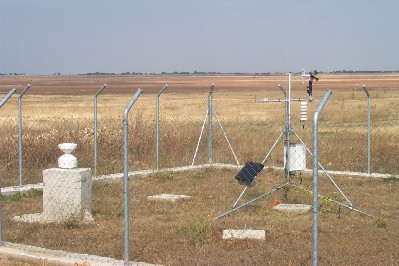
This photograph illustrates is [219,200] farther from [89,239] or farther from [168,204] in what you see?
[89,239]

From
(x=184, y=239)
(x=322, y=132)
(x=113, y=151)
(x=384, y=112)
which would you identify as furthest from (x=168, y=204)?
(x=384, y=112)

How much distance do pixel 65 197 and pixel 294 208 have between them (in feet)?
12.2

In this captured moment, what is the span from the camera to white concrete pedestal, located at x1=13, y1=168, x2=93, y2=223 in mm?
10625

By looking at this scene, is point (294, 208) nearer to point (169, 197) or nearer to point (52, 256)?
point (169, 197)

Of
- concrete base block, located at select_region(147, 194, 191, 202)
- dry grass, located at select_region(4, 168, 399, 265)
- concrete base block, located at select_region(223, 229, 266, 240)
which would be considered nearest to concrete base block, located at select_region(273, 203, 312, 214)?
dry grass, located at select_region(4, 168, 399, 265)

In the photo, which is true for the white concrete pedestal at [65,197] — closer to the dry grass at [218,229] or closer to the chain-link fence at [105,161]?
the chain-link fence at [105,161]

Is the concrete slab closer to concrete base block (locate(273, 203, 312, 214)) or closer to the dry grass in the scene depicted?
the dry grass

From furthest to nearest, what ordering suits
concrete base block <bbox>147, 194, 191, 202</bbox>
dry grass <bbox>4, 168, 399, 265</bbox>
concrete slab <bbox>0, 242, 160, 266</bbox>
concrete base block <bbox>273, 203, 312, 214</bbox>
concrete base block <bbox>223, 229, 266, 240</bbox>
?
concrete base block <bbox>147, 194, 191, 202</bbox> < concrete base block <bbox>273, 203, 312, 214</bbox> < concrete base block <bbox>223, 229, 266, 240</bbox> < dry grass <bbox>4, 168, 399, 265</bbox> < concrete slab <bbox>0, 242, 160, 266</bbox>

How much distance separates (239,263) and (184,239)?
1.40 meters

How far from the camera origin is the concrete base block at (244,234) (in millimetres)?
9141

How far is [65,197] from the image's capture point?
10.6 metres

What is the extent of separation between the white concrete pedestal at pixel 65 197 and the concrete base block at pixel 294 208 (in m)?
3.13

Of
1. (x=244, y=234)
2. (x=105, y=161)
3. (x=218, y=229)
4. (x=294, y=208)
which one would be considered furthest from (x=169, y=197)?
(x=105, y=161)

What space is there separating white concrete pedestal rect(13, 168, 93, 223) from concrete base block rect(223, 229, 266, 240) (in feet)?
8.20
